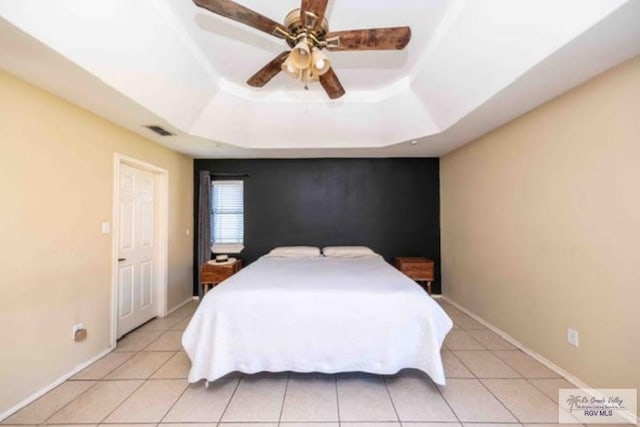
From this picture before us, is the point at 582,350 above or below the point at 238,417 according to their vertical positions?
above

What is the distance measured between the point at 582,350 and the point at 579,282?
0.50 metres

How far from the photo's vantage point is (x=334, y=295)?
2.27 metres

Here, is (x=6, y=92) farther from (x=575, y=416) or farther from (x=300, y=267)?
(x=575, y=416)

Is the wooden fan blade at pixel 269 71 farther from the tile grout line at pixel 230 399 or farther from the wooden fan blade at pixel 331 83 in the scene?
the tile grout line at pixel 230 399

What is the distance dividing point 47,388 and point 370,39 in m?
3.37

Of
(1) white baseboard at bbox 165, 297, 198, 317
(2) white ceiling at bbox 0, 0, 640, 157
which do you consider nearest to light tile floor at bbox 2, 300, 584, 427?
(1) white baseboard at bbox 165, 297, 198, 317

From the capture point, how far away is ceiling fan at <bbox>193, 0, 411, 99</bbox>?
1632 mm

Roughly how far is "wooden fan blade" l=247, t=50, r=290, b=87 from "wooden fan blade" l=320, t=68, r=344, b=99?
34cm

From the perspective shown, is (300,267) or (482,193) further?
(482,193)

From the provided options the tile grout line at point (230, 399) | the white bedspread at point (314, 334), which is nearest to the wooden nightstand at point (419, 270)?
the white bedspread at point (314, 334)

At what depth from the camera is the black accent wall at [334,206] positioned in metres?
4.60

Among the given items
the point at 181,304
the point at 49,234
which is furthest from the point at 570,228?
the point at 181,304

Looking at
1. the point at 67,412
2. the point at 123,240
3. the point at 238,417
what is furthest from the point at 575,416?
the point at 123,240

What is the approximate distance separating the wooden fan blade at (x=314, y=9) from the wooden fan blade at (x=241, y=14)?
7.1 inches
